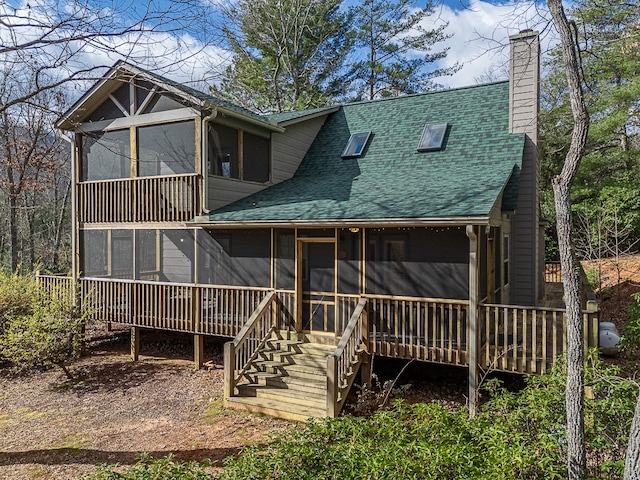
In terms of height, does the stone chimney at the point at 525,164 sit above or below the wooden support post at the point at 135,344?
above

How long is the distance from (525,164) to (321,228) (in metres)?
5.42

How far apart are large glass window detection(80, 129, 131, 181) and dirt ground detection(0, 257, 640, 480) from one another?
5.07 meters

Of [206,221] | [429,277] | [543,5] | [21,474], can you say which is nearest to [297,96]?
[206,221]

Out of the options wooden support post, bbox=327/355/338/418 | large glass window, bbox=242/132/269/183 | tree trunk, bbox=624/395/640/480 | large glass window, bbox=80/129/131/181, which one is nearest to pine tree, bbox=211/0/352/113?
large glass window, bbox=242/132/269/183

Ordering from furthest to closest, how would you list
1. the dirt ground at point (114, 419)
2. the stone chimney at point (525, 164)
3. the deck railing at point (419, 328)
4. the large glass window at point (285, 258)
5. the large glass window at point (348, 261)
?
1. the stone chimney at point (525, 164)
2. the large glass window at point (285, 258)
3. the large glass window at point (348, 261)
4. the deck railing at point (419, 328)
5. the dirt ground at point (114, 419)

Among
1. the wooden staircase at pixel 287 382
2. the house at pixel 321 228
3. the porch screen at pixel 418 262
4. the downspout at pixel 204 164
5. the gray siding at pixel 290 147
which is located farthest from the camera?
the gray siding at pixel 290 147

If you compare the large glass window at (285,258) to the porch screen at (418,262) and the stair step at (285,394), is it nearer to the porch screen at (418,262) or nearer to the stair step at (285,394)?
the porch screen at (418,262)

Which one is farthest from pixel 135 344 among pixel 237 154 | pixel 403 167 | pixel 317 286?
pixel 403 167

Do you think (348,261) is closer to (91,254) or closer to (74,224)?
(91,254)

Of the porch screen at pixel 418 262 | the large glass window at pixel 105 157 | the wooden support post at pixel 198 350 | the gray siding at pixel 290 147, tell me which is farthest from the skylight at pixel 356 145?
the wooden support post at pixel 198 350

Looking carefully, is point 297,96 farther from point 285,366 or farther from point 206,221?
point 285,366

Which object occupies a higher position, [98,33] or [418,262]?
[98,33]

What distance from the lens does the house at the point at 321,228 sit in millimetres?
7895

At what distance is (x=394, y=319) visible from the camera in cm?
844
